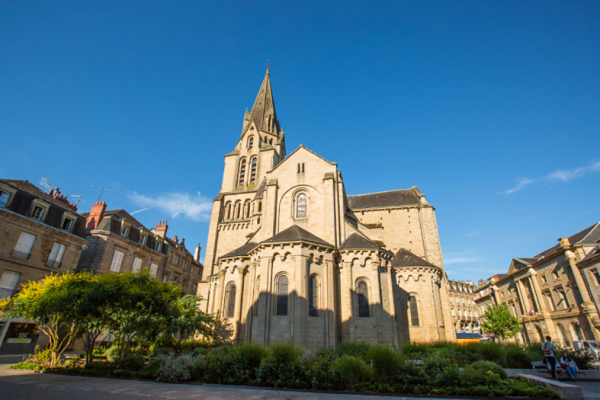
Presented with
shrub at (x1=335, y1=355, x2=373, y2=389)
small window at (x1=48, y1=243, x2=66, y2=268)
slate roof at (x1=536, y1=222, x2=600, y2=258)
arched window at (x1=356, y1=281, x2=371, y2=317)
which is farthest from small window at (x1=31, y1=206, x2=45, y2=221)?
slate roof at (x1=536, y1=222, x2=600, y2=258)

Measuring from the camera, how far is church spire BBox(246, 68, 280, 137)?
39.5m

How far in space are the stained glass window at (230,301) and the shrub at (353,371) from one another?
41.1 ft

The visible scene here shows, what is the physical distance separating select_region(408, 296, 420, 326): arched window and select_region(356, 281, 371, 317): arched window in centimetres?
687

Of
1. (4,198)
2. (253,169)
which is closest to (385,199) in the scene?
(253,169)

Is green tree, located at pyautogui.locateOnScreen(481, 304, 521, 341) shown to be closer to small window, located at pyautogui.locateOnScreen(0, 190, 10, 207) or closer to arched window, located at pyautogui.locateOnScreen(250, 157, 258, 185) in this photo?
arched window, located at pyautogui.locateOnScreen(250, 157, 258, 185)

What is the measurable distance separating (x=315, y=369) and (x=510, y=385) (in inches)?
220

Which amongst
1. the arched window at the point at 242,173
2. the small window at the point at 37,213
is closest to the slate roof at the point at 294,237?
the arched window at the point at 242,173

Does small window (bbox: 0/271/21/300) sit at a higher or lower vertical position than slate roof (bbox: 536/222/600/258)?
lower

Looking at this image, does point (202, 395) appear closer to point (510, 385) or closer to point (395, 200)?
point (510, 385)

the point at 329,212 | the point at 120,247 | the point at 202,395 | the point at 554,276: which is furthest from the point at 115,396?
the point at 554,276

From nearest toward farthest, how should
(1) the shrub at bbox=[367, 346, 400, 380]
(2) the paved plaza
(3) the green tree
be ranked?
(2) the paved plaza < (1) the shrub at bbox=[367, 346, 400, 380] < (3) the green tree

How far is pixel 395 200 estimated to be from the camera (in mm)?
31141

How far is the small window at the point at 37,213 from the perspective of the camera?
70.2 feet

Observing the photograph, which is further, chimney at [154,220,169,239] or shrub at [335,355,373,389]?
chimney at [154,220,169,239]
